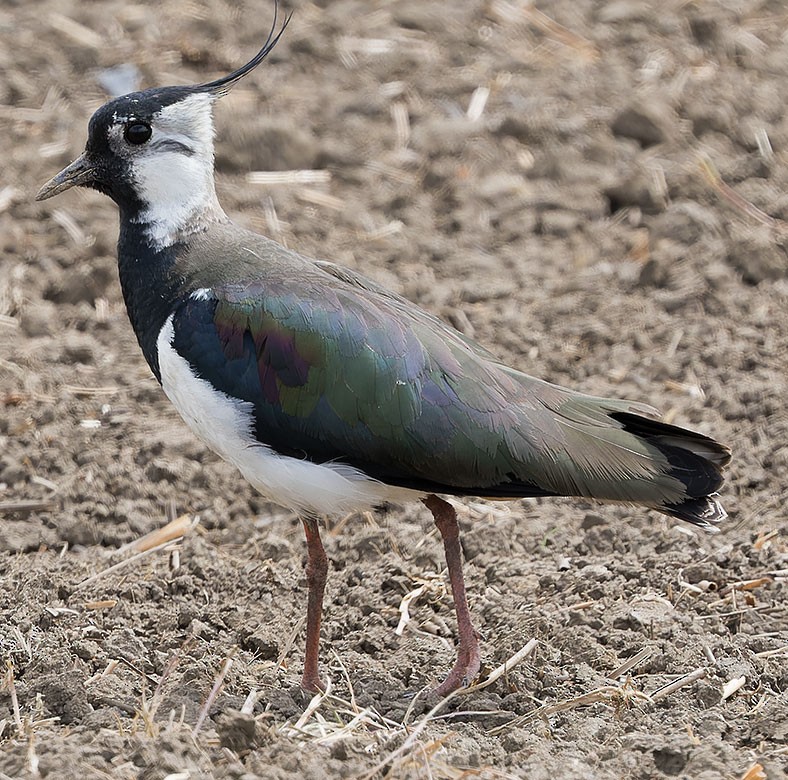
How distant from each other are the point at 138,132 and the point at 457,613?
2229mm

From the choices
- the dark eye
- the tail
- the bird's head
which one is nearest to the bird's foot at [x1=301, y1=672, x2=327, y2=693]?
the tail

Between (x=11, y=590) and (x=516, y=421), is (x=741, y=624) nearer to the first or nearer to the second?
(x=516, y=421)

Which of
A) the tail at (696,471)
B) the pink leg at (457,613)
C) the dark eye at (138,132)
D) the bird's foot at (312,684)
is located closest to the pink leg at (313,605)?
the bird's foot at (312,684)

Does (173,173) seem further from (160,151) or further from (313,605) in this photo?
(313,605)

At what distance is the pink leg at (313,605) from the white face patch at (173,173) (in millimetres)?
1285

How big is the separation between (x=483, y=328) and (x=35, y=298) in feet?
8.24

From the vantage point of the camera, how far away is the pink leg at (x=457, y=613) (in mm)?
5020

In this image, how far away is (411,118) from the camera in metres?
9.37

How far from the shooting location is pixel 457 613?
16.8ft

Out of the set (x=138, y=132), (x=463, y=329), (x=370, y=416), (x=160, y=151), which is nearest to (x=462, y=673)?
(x=370, y=416)

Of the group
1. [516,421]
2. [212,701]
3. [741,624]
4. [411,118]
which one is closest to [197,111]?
[516,421]

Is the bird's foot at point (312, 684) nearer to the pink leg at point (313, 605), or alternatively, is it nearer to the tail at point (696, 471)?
the pink leg at point (313, 605)

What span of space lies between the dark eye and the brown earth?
1.71m

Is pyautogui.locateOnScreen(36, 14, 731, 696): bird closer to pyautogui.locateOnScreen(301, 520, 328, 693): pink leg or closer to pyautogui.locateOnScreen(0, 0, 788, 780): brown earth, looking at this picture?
pyautogui.locateOnScreen(301, 520, 328, 693): pink leg
